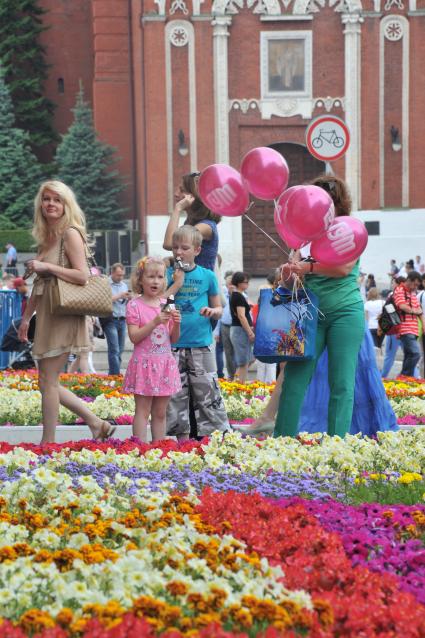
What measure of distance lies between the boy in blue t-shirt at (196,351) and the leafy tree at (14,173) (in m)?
34.5

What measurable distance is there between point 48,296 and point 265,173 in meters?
1.83

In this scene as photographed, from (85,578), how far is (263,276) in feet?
116

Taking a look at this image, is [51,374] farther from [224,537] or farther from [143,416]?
[224,537]

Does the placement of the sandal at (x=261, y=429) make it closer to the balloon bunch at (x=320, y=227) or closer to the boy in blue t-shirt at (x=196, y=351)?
the boy in blue t-shirt at (x=196, y=351)

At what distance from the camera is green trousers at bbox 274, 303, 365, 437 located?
25.3ft

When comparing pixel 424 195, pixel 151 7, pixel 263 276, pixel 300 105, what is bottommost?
pixel 263 276

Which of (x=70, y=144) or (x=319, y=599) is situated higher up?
(x=70, y=144)

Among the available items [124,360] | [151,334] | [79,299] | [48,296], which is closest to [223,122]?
[124,360]

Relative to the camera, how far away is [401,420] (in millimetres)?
10398

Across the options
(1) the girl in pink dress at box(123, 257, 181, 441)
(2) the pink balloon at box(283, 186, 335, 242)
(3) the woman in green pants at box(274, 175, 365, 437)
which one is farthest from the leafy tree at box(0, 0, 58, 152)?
(2) the pink balloon at box(283, 186, 335, 242)

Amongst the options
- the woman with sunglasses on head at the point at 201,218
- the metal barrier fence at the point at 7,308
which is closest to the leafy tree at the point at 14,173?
the metal barrier fence at the point at 7,308

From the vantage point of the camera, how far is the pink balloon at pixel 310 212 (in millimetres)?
7379

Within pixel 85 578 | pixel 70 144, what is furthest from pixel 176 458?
pixel 70 144

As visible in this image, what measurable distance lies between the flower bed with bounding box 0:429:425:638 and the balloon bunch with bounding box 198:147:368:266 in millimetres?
1320
